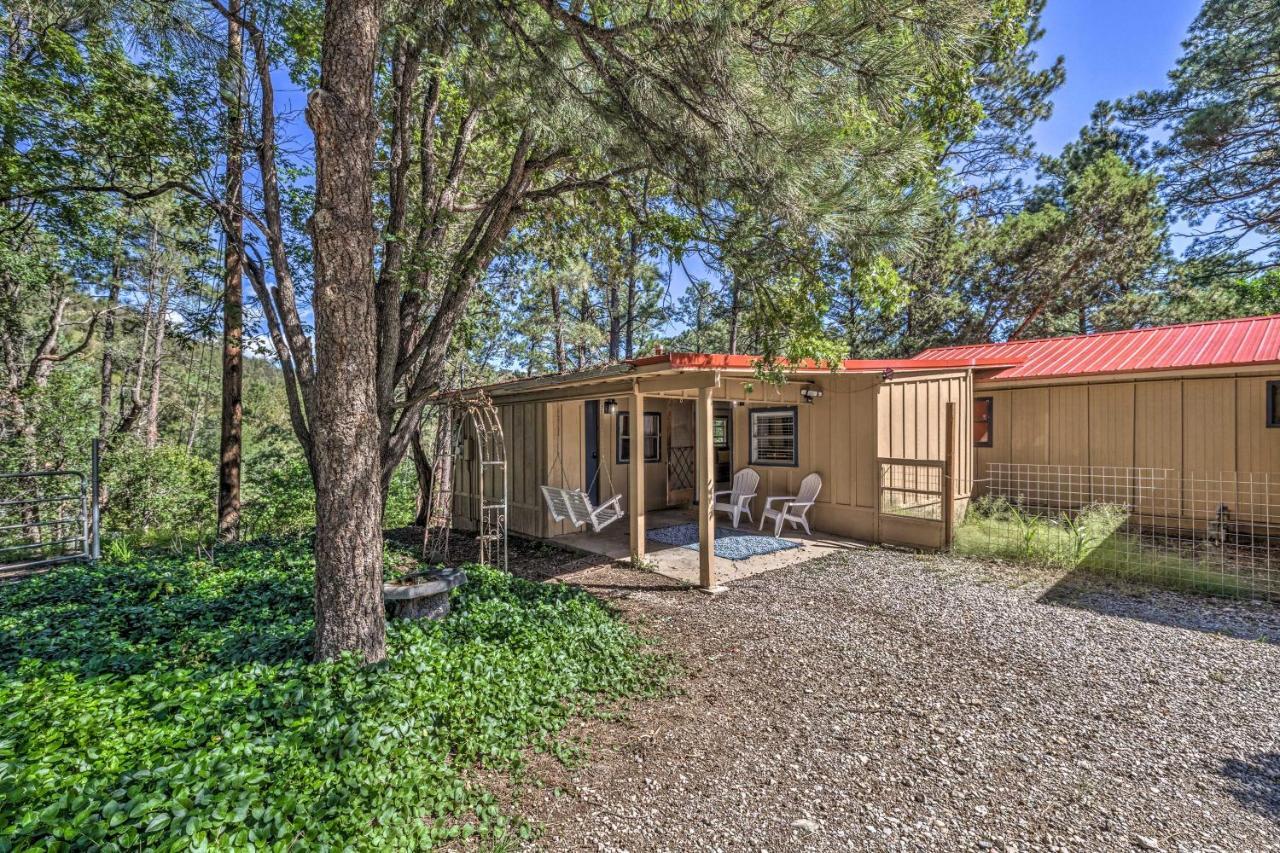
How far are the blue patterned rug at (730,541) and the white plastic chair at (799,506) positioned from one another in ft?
0.96

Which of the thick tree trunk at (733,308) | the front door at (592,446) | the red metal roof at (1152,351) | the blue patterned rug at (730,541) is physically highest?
the thick tree trunk at (733,308)

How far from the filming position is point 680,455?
Result: 31.9 ft

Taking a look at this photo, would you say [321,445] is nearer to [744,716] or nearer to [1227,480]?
[744,716]

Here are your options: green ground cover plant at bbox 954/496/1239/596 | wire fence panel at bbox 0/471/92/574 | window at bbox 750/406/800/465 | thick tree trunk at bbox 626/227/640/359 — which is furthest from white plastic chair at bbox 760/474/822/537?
wire fence panel at bbox 0/471/92/574

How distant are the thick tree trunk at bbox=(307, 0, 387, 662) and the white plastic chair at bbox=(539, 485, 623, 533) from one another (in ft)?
13.0

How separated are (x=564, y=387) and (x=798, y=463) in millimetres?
3632

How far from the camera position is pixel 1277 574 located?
5074mm

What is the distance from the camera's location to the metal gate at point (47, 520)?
5875 mm

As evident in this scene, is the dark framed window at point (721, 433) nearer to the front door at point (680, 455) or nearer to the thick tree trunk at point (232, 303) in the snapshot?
the front door at point (680, 455)

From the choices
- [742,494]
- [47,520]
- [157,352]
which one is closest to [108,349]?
[157,352]

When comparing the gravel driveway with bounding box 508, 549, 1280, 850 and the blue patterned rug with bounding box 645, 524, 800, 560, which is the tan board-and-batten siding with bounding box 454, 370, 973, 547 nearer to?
the blue patterned rug with bounding box 645, 524, 800, 560

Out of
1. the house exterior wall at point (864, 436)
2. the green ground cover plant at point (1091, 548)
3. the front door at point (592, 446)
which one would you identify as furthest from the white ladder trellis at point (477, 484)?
the green ground cover plant at point (1091, 548)

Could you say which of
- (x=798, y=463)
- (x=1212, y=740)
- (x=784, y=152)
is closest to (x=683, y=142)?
(x=784, y=152)

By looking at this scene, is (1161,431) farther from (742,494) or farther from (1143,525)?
(742,494)
